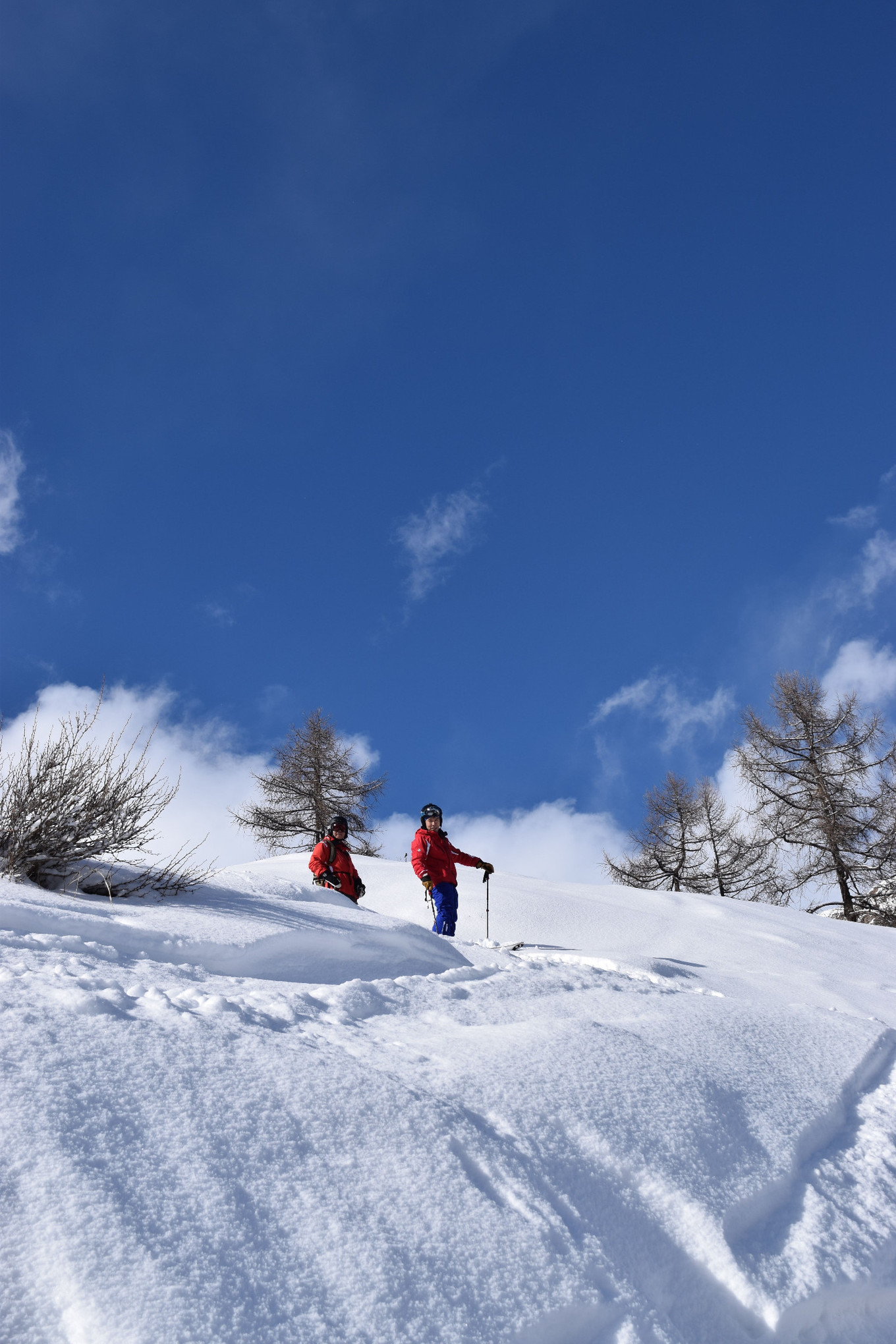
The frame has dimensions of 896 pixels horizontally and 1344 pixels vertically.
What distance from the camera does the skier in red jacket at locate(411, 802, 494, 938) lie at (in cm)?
772

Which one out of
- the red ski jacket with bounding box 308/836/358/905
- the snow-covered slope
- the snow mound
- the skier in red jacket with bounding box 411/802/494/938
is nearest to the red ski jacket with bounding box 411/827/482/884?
the skier in red jacket with bounding box 411/802/494/938

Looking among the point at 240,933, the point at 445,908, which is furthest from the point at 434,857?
the point at 240,933

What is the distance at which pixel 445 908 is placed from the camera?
25.4 feet

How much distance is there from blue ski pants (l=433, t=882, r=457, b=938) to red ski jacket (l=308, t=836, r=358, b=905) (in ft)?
2.91

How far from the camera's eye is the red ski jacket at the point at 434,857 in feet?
25.4

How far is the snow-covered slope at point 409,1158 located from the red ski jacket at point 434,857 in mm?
4165

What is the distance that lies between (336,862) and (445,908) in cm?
128

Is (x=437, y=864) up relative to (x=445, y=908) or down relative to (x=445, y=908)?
up

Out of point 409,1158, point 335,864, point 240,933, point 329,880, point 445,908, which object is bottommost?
point 409,1158

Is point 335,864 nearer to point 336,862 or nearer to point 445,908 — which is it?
point 336,862

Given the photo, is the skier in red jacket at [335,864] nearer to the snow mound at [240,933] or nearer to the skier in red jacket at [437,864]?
the skier in red jacket at [437,864]

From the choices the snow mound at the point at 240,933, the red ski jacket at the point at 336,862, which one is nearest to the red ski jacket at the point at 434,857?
the red ski jacket at the point at 336,862

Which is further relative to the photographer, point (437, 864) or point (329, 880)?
point (437, 864)

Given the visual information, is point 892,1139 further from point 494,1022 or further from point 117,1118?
point 117,1118
